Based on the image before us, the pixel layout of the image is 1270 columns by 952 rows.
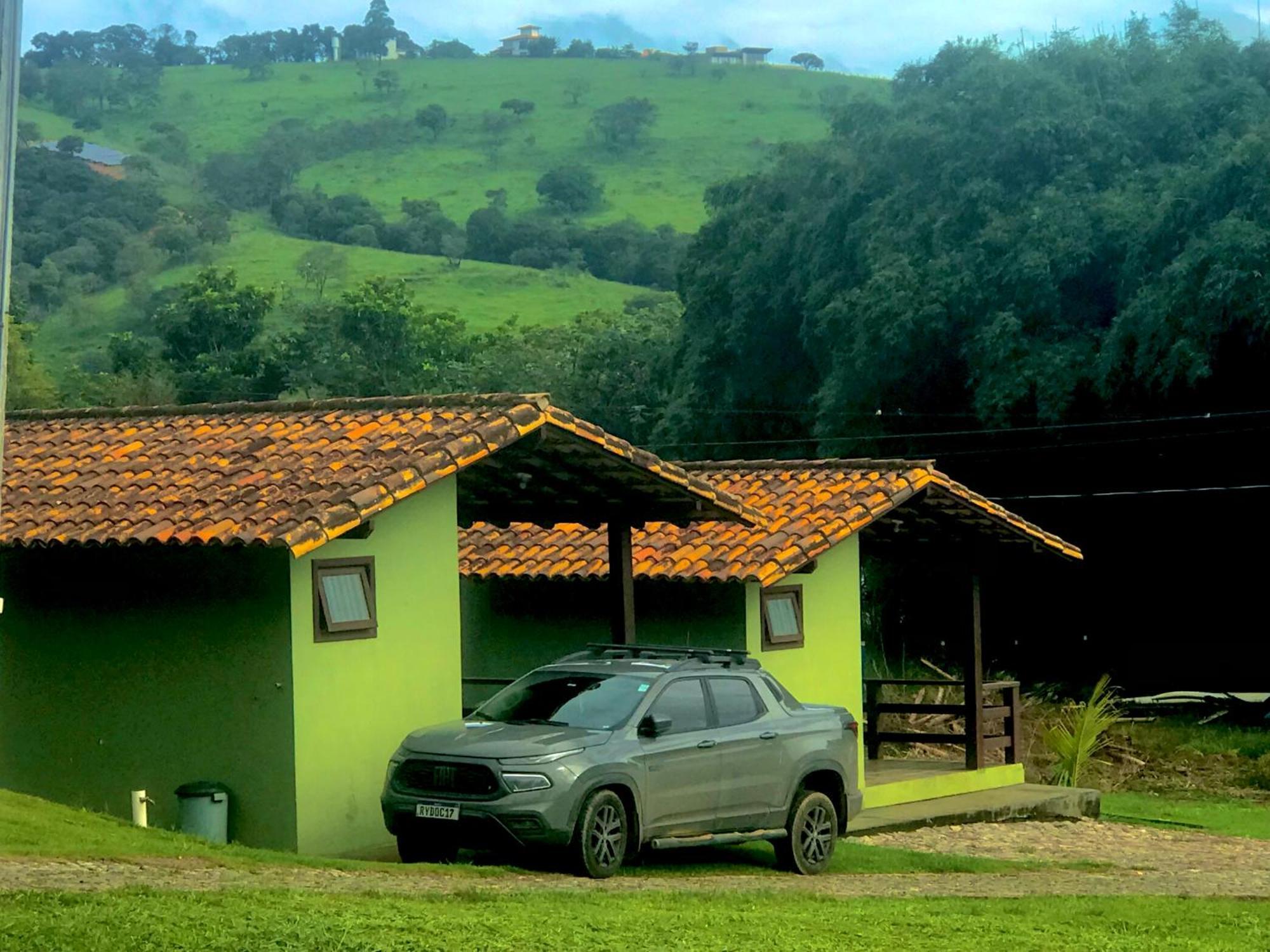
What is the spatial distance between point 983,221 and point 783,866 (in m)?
25.6

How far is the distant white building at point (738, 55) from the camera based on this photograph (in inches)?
6496

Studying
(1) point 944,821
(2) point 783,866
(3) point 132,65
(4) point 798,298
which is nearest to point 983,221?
(4) point 798,298

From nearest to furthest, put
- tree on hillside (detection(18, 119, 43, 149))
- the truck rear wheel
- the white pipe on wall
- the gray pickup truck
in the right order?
1. the gray pickup truck
2. the white pipe on wall
3. the truck rear wheel
4. tree on hillside (detection(18, 119, 43, 149))

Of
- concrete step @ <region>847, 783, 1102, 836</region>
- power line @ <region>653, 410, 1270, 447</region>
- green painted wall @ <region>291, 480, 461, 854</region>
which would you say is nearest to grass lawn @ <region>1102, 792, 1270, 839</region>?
concrete step @ <region>847, 783, 1102, 836</region>

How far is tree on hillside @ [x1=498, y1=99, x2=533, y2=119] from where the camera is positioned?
14088 centimetres

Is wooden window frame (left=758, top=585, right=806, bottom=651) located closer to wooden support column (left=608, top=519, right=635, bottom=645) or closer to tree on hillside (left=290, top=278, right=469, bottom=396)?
wooden support column (left=608, top=519, right=635, bottom=645)

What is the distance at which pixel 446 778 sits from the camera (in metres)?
13.5

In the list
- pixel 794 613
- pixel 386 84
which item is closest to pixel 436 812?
pixel 794 613

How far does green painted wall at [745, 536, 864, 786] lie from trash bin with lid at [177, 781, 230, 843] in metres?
7.11

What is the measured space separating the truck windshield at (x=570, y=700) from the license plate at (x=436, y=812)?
1.17 metres

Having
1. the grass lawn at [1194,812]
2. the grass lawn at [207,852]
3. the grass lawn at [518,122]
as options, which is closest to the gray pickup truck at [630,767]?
the grass lawn at [207,852]

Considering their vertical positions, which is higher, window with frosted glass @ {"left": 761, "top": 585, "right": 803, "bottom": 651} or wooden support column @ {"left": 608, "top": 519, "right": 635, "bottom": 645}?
wooden support column @ {"left": 608, "top": 519, "right": 635, "bottom": 645}

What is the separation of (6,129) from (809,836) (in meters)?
9.94

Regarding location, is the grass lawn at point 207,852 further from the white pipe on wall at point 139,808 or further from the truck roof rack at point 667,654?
the truck roof rack at point 667,654
